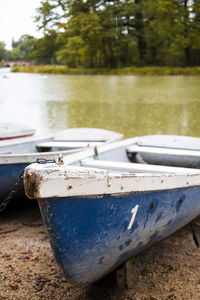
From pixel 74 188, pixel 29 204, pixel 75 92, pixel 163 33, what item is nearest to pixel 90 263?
pixel 74 188

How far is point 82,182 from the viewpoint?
1.80m

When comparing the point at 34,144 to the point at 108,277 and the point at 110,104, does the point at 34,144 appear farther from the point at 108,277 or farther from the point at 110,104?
the point at 110,104

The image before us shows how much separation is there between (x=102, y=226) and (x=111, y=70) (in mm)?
20568

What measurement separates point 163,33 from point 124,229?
19905 mm

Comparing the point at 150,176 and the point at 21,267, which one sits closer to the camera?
the point at 150,176

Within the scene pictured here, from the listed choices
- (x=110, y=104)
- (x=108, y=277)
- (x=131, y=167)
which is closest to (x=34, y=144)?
(x=131, y=167)

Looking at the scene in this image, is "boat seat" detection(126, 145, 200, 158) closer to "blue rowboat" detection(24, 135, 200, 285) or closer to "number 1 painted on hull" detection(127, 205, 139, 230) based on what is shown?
"blue rowboat" detection(24, 135, 200, 285)

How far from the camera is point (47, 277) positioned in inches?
97.2

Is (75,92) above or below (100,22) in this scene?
below

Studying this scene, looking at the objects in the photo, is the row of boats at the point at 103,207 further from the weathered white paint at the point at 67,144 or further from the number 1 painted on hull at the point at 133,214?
the weathered white paint at the point at 67,144

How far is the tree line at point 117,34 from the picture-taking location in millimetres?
17516

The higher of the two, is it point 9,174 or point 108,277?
point 9,174

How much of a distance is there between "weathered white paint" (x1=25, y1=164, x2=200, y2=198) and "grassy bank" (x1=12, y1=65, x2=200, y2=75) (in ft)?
61.6

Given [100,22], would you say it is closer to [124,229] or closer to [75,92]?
[75,92]
